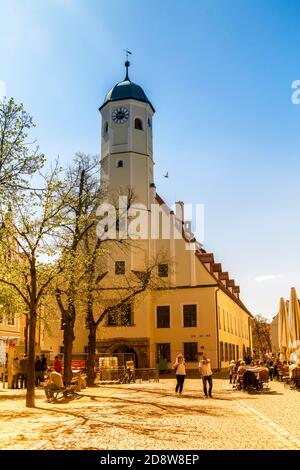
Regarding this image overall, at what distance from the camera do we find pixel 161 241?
46.6 m

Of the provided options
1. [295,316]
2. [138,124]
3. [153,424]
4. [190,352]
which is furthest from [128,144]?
[153,424]

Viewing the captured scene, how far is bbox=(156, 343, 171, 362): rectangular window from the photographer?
4503cm

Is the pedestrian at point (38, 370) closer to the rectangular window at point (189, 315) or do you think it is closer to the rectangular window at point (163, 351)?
the rectangular window at point (163, 351)

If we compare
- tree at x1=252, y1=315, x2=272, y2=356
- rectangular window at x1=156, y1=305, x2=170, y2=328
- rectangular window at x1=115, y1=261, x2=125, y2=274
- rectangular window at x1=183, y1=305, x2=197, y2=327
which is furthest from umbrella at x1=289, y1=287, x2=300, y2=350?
tree at x1=252, y1=315, x2=272, y2=356

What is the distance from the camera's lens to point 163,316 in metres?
46.2

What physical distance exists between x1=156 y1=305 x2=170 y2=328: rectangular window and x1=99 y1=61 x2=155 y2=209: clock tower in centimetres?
918

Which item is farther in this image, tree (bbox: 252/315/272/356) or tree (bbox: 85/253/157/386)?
tree (bbox: 252/315/272/356)

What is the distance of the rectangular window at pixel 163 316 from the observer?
45969 mm

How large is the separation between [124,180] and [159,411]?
1327 inches

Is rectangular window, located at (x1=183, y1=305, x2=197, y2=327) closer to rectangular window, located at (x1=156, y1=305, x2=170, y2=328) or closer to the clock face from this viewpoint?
rectangular window, located at (x1=156, y1=305, x2=170, y2=328)

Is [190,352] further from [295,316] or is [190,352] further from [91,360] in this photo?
[295,316]
